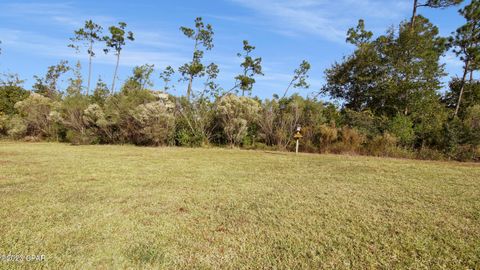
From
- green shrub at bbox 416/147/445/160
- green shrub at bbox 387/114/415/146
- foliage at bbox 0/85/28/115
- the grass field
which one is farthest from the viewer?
foliage at bbox 0/85/28/115

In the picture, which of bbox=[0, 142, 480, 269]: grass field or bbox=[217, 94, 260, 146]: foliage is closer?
bbox=[0, 142, 480, 269]: grass field

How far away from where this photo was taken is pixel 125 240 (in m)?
2.56

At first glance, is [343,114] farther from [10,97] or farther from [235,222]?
[10,97]

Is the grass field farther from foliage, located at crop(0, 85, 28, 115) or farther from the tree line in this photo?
foliage, located at crop(0, 85, 28, 115)

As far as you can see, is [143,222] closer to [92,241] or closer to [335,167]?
[92,241]

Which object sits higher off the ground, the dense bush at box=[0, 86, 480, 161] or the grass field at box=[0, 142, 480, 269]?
the dense bush at box=[0, 86, 480, 161]

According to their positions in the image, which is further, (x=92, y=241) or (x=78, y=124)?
(x=78, y=124)

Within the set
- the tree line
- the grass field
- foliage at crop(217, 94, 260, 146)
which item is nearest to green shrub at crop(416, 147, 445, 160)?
the tree line

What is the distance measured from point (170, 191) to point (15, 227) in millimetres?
2108

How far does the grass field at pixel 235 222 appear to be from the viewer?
2283mm

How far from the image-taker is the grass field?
2.28 meters

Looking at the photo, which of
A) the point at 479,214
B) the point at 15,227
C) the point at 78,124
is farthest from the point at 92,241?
the point at 78,124

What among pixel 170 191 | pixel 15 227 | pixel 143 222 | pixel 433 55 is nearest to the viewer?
pixel 15 227

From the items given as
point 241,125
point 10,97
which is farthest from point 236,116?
point 10,97
